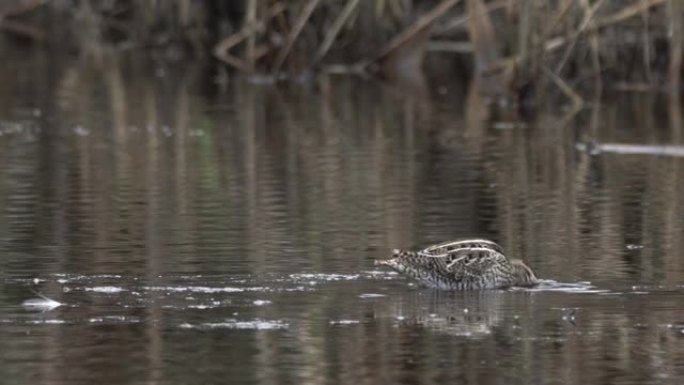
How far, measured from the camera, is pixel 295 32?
2625 cm

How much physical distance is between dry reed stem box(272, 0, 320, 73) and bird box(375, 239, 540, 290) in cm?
1423

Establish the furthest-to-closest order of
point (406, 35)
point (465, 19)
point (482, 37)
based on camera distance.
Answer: point (406, 35)
point (465, 19)
point (482, 37)

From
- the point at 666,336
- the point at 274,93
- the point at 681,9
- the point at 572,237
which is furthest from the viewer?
the point at 274,93

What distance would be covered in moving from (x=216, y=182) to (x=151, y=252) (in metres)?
4.08

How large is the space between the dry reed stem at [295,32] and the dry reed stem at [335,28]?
0.34 meters

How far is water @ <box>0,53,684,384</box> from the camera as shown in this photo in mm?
9422

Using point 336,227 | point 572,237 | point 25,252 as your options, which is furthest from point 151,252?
point 572,237

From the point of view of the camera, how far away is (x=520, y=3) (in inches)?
960

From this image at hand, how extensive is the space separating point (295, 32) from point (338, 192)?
10474 mm

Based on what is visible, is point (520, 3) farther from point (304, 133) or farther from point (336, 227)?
point (336, 227)

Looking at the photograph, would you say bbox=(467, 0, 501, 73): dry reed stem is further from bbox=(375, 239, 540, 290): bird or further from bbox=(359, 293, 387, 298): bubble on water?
bbox=(359, 293, 387, 298): bubble on water

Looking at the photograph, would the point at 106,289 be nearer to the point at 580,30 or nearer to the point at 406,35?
the point at 580,30

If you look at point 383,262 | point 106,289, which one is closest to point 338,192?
point 383,262

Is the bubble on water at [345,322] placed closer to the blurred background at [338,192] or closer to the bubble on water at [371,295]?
the blurred background at [338,192]
